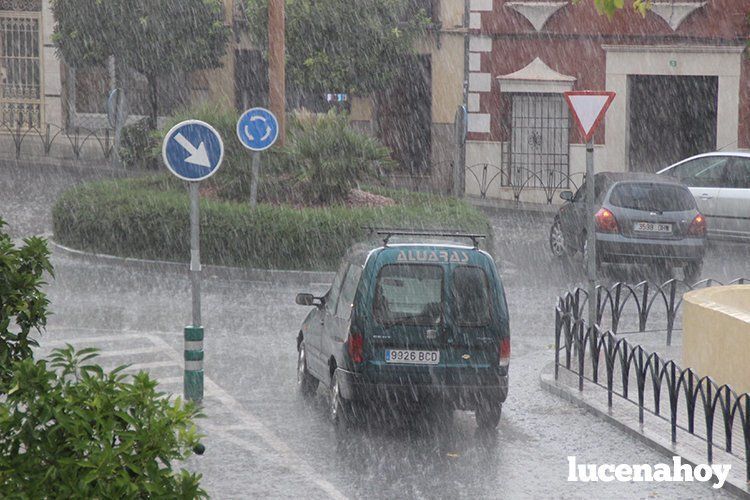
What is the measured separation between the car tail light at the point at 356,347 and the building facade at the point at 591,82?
20860 millimetres

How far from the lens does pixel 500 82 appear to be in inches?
1248

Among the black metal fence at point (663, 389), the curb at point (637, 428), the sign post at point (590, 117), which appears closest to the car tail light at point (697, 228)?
the black metal fence at point (663, 389)

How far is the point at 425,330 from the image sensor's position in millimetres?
10359

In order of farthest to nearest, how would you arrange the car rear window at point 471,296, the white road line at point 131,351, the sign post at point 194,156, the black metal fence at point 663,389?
the white road line at point 131,351, the sign post at point 194,156, the car rear window at point 471,296, the black metal fence at point 663,389

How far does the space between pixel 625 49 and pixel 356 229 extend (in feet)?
45.2

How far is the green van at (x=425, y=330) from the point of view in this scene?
10.3 m

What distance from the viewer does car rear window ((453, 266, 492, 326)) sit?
34.2 ft

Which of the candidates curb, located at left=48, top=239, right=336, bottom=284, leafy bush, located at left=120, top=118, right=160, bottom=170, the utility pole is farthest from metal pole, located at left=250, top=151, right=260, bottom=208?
leafy bush, located at left=120, top=118, right=160, bottom=170

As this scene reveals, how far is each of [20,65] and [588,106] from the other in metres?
24.9

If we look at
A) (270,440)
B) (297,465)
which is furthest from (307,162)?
(297,465)

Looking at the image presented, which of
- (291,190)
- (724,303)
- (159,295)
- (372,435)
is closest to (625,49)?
(291,190)

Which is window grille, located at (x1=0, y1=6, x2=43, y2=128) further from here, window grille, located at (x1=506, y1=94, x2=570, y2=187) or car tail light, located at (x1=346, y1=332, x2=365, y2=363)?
car tail light, located at (x1=346, y1=332, x2=365, y2=363)

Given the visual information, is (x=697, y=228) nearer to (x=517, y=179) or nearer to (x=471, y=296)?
(x=471, y=296)

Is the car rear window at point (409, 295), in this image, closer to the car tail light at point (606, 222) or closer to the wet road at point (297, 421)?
the wet road at point (297, 421)
